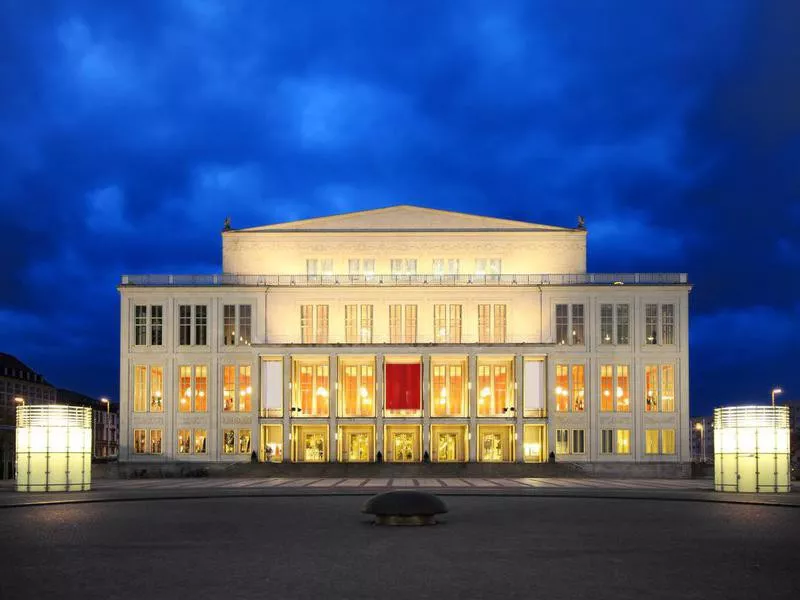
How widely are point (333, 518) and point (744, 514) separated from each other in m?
10.9

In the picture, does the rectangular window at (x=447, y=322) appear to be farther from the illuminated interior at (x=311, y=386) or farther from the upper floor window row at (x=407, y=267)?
the illuminated interior at (x=311, y=386)

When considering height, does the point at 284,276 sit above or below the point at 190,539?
above

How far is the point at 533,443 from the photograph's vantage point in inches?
2840

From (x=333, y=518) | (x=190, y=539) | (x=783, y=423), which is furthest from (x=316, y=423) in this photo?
(x=190, y=539)

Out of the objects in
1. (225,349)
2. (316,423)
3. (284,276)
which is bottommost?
(316,423)

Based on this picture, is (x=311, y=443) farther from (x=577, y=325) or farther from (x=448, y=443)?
(x=577, y=325)

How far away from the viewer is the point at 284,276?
75812 millimetres

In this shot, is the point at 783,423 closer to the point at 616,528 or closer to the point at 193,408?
the point at 616,528

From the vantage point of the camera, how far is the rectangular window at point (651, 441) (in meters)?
71.1

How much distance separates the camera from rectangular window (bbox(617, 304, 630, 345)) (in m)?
72.4

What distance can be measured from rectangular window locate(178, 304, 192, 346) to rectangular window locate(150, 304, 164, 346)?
1.32 meters

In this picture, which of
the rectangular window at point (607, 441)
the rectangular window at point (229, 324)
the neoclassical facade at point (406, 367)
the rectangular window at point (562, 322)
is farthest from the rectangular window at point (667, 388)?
the rectangular window at point (229, 324)

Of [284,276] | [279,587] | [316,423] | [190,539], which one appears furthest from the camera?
[284,276]

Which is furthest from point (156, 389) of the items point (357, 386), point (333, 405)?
point (357, 386)
